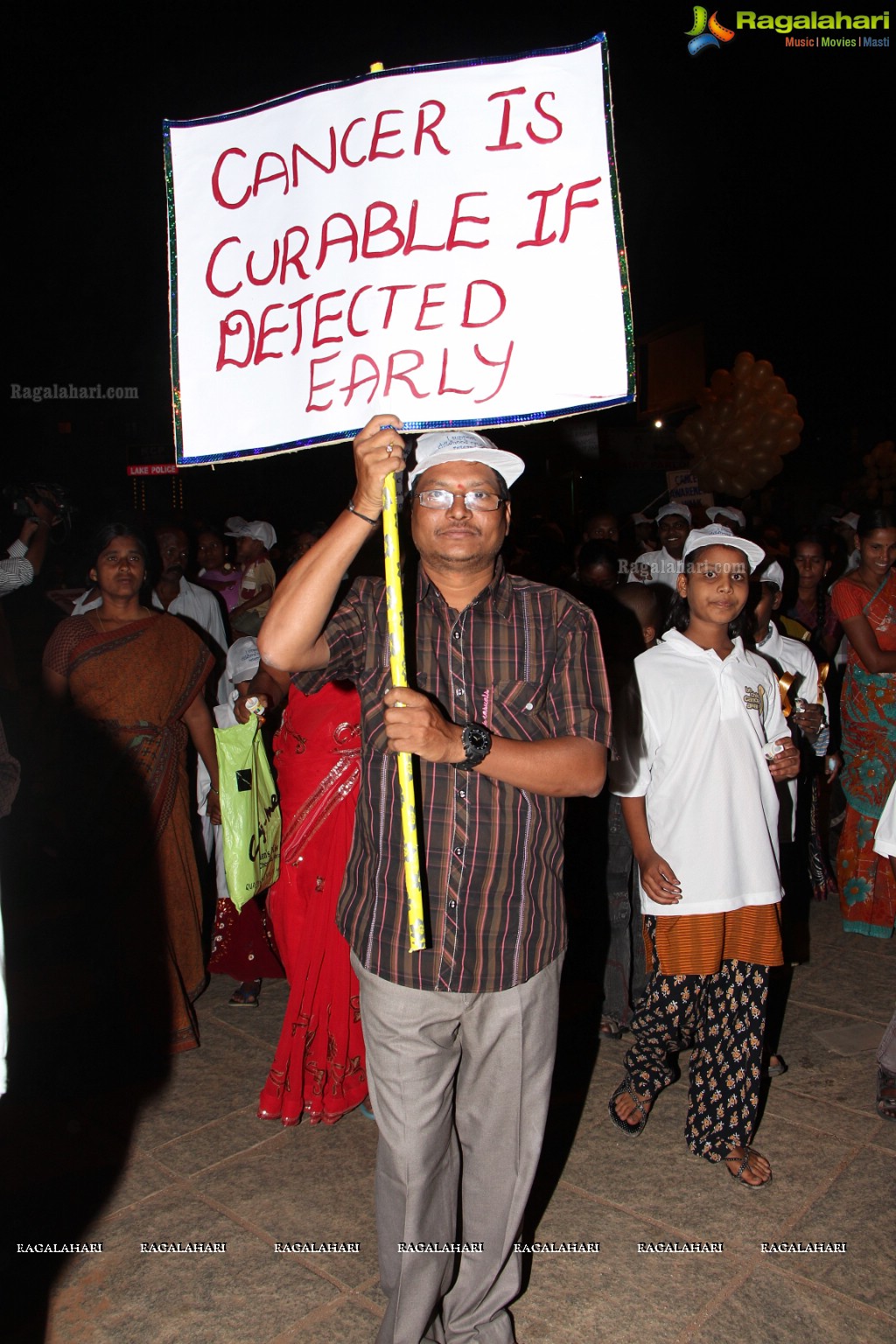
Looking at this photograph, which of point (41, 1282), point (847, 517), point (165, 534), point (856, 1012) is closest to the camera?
point (41, 1282)

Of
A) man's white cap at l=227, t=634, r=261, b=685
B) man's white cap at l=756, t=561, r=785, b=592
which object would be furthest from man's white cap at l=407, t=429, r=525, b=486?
man's white cap at l=756, t=561, r=785, b=592

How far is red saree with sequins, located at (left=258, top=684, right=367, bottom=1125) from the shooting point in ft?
11.4

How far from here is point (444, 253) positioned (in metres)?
2.20

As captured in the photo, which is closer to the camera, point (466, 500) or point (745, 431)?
point (466, 500)

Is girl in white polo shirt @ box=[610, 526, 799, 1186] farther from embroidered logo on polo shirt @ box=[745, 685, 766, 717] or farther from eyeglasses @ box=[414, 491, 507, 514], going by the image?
eyeglasses @ box=[414, 491, 507, 514]

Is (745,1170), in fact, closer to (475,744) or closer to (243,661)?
(475,744)

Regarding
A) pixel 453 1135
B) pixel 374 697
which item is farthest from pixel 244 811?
pixel 453 1135

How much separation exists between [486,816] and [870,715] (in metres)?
3.73

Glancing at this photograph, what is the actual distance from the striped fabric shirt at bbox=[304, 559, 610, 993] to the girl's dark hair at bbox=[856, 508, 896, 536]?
3487 mm

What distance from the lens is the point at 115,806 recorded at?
3998mm

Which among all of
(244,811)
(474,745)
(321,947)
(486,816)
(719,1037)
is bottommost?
(719,1037)

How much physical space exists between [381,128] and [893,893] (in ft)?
14.6

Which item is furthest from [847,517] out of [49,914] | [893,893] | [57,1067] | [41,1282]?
[41,1282]

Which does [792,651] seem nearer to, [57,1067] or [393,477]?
[393,477]
